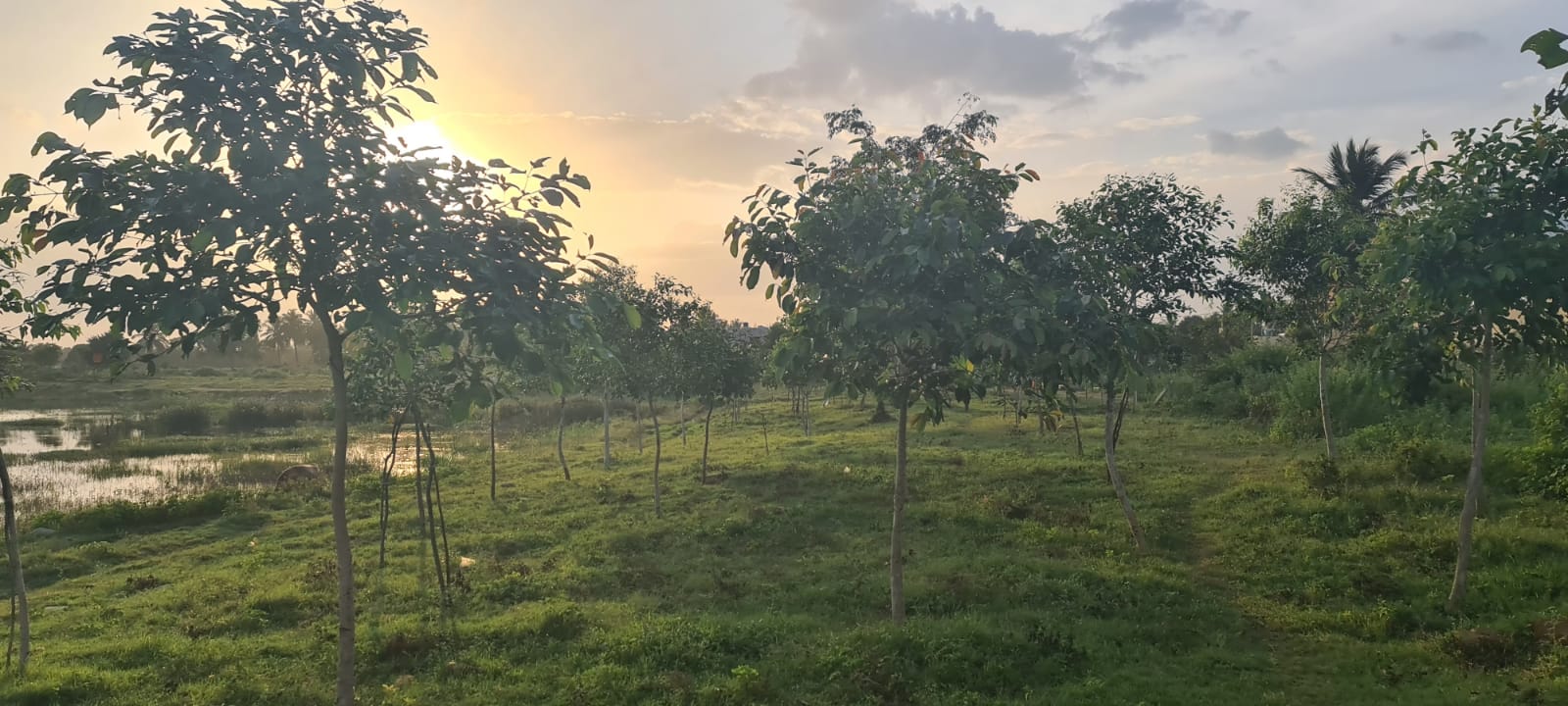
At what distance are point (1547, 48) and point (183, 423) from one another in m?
62.7

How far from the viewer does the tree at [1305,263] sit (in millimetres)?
19453

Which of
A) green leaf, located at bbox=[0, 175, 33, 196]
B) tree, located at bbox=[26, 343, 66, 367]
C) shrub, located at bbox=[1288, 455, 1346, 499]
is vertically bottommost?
shrub, located at bbox=[1288, 455, 1346, 499]

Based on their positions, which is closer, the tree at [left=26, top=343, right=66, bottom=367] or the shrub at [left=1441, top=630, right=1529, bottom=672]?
the shrub at [left=1441, top=630, right=1529, bottom=672]

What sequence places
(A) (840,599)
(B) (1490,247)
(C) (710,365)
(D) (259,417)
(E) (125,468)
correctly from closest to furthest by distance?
(B) (1490,247) < (A) (840,599) < (C) (710,365) < (E) (125,468) < (D) (259,417)

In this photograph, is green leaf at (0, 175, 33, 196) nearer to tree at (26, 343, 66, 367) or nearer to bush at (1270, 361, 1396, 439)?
bush at (1270, 361, 1396, 439)

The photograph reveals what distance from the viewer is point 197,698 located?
29.8ft

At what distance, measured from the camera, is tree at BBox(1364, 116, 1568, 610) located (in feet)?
29.2

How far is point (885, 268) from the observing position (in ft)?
27.7

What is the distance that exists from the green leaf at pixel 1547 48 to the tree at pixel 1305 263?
56.6 feet

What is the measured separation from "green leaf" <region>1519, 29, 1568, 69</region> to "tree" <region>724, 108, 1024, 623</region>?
4.36m

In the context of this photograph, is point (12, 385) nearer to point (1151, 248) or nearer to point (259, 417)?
point (1151, 248)

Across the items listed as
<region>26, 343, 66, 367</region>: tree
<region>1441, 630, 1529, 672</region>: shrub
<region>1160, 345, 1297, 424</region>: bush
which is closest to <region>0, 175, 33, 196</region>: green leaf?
<region>1441, 630, 1529, 672</region>: shrub

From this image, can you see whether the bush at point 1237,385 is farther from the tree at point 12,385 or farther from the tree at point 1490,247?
the tree at point 12,385

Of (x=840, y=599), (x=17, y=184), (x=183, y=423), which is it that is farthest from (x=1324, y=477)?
(x=183, y=423)
